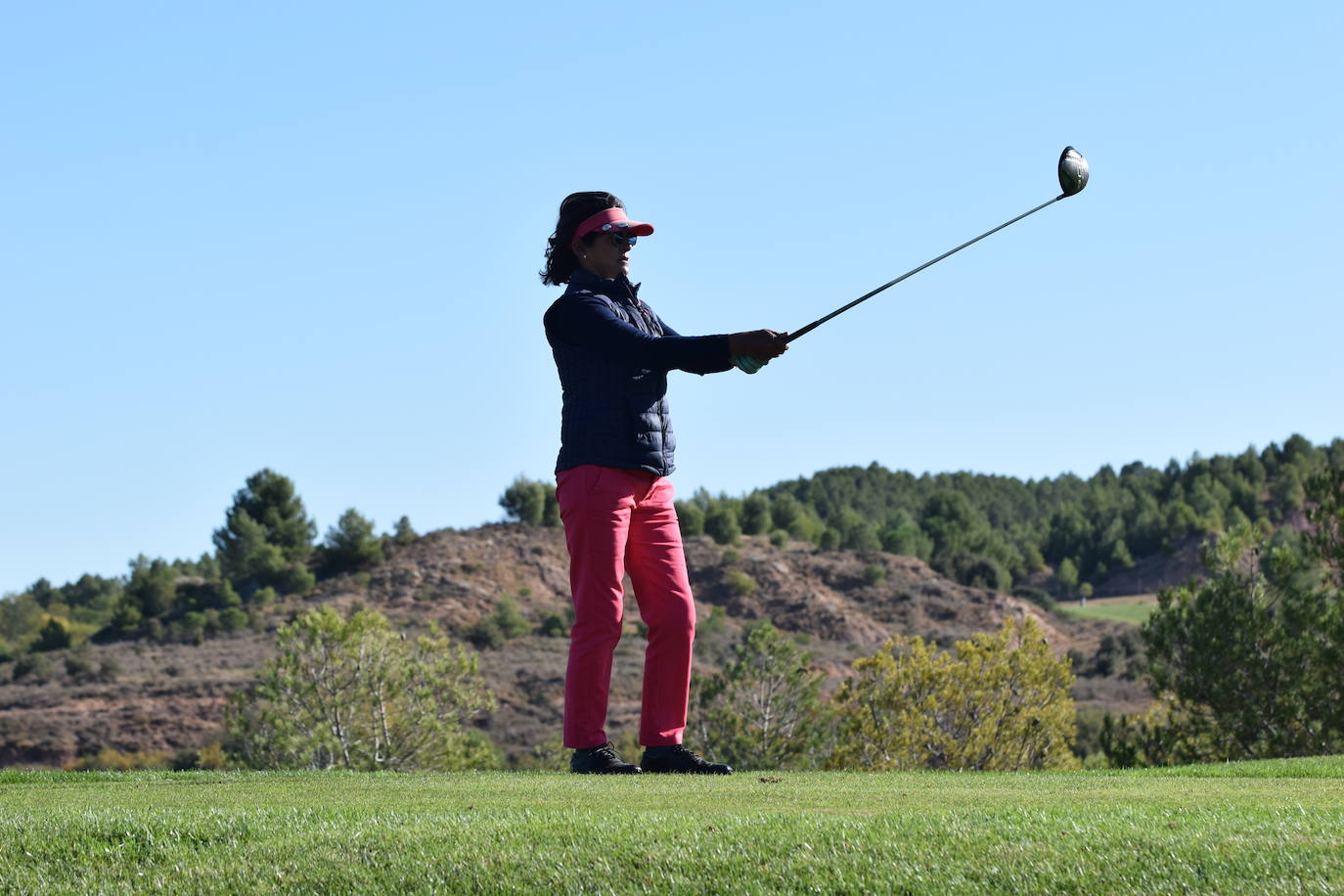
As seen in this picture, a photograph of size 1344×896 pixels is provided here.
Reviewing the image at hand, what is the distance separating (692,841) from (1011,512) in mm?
132664

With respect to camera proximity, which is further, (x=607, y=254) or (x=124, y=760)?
(x=124, y=760)

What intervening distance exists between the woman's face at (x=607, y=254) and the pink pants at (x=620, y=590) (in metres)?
0.99

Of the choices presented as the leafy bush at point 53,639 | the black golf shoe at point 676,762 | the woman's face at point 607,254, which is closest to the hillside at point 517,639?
the leafy bush at point 53,639

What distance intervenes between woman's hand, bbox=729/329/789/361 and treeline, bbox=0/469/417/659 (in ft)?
224

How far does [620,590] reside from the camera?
23.7 feet

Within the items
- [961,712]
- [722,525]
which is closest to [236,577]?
[722,525]

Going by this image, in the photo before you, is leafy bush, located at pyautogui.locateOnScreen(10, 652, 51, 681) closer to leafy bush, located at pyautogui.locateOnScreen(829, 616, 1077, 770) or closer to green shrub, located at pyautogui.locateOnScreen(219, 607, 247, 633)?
green shrub, located at pyautogui.locateOnScreen(219, 607, 247, 633)

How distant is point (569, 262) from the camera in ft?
25.1

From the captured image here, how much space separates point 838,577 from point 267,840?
81.0 metres

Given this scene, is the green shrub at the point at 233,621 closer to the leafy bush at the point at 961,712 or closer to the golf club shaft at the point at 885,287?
the leafy bush at the point at 961,712

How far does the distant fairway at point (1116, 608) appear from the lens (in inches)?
3511

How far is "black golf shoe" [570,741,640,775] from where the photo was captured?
7236 millimetres

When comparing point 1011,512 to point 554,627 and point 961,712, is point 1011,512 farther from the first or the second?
point 961,712

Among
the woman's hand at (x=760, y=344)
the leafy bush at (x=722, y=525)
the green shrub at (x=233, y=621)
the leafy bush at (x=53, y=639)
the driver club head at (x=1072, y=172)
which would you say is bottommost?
the leafy bush at (x=53, y=639)
